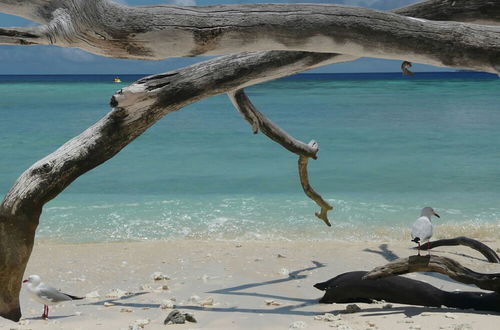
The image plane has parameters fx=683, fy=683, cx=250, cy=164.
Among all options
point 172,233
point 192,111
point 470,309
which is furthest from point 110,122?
point 192,111

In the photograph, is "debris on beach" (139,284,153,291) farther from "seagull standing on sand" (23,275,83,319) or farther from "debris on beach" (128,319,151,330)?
"debris on beach" (128,319,151,330)

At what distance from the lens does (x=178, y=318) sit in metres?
4.45

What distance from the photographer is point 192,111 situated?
30.7m

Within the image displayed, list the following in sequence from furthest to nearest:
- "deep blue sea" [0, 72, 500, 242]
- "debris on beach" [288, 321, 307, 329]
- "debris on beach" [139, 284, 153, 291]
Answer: "deep blue sea" [0, 72, 500, 242], "debris on beach" [139, 284, 153, 291], "debris on beach" [288, 321, 307, 329]

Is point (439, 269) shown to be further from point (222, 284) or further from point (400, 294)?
point (222, 284)

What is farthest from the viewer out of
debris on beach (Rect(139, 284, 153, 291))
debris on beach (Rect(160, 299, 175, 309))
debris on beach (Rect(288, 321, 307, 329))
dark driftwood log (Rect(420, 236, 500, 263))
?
dark driftwood log (Rect(420, 236, 500, 263))

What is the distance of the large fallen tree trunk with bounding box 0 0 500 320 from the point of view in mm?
2555

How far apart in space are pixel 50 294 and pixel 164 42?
2.58 m

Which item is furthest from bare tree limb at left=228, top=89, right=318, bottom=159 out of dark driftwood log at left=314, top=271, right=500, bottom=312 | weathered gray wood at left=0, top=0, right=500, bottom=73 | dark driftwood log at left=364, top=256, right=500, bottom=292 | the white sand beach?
weathered gray wood at left=0, top=0, right=500, bottom=73

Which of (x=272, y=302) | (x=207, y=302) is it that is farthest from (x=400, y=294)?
(x=207, y=302)

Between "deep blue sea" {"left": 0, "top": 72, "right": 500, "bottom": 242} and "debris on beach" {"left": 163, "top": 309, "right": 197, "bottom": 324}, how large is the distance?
144 inches

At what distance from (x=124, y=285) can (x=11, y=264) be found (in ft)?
8.88

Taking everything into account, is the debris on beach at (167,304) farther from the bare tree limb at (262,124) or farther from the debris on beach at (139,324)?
the bare tree limb at (262,124)

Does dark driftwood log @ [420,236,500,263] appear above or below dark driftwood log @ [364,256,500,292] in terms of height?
below
